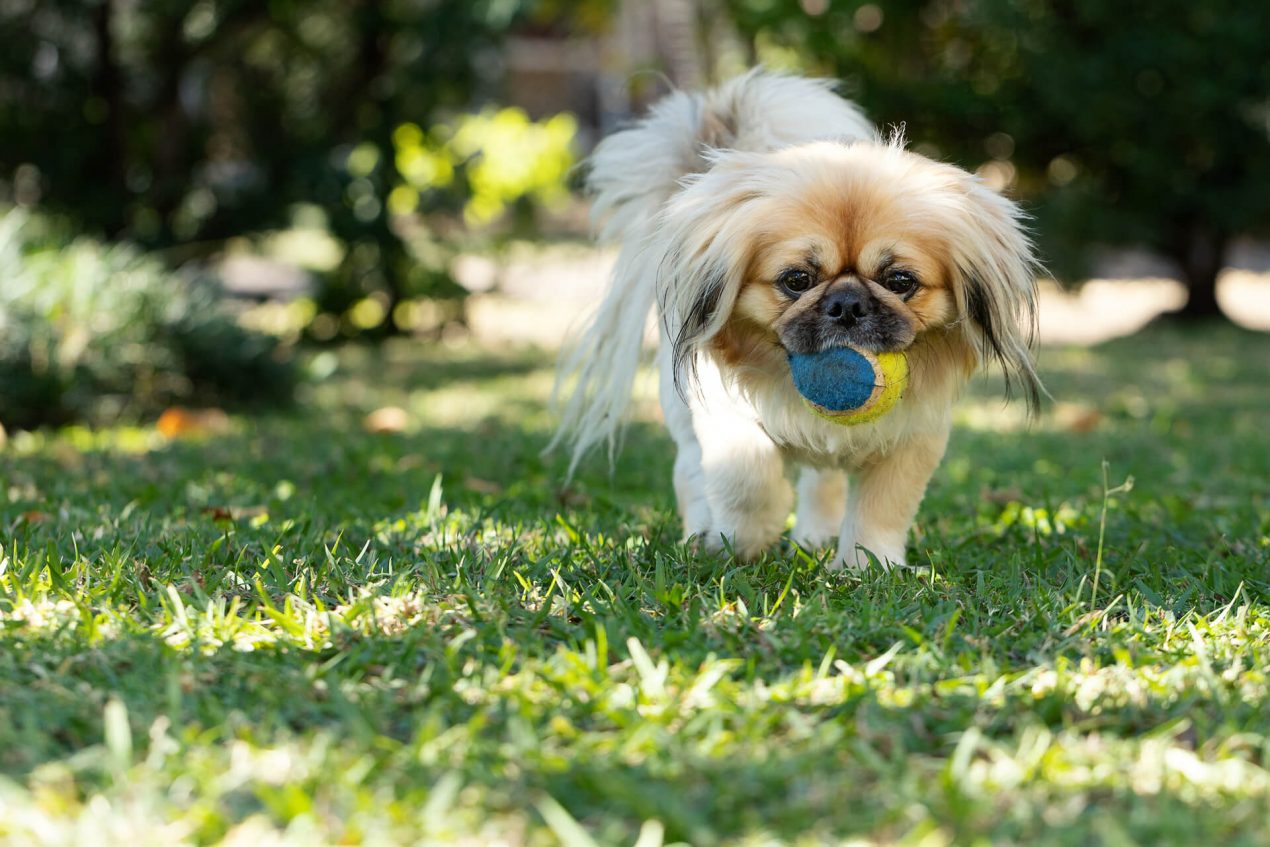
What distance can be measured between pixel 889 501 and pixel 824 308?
63 cm

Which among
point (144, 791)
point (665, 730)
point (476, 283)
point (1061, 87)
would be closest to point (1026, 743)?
point (665, 730)

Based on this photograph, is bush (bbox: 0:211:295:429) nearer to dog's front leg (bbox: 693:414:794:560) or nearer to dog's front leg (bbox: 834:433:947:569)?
dog's front leg (bbox: 693:414:794:560)

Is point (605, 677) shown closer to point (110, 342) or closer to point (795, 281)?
point (795, 281)

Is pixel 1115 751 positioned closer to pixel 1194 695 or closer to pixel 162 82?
Answer: pixel 1194 695

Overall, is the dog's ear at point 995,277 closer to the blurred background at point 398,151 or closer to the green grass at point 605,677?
the green grass at point 605,677

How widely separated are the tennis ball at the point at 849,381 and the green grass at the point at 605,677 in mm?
412

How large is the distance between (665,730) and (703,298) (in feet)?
4.54

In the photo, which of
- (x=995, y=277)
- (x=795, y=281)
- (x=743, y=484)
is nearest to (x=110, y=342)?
(x=743, y=484)

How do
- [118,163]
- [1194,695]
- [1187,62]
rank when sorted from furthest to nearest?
1. [1187,62]
2. [118,163]
3. [1194,695]

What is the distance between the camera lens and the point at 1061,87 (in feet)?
37.6

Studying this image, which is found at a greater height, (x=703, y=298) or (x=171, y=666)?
(x=703, y=298)

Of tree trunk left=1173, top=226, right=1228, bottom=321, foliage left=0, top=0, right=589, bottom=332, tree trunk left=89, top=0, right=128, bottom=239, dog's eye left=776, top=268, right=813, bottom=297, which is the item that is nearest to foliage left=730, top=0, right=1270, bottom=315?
tree trunk left=1173, top=226, right=1228, bottom=321

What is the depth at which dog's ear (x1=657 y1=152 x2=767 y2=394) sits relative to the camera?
3338mm

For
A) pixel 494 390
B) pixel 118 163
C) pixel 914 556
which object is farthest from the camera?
pixel 118 163
